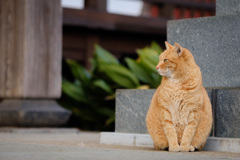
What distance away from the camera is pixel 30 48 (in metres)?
5.14

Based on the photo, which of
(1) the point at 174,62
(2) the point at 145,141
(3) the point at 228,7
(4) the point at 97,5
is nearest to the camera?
(1) the point at 174,62

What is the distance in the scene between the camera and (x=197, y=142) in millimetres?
3084

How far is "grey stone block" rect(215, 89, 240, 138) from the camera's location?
331cm

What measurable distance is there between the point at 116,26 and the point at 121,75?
1.80 meters

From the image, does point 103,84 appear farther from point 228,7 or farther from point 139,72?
point 228,7

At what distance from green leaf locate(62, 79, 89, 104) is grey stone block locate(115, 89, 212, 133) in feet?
7.83

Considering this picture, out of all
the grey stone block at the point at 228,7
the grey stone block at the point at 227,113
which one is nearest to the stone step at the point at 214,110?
the grey stone block at the point at 227,113

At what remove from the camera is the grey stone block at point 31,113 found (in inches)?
202

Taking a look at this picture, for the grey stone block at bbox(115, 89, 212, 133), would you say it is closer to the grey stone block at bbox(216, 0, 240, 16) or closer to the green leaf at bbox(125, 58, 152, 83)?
the grey stone block at bbox(216, 0, 240, 16)

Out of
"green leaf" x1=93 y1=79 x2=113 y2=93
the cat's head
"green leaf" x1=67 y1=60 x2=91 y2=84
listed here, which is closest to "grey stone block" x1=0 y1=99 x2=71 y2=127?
"green leaf" x1=93 y1=79 x2=113 y2=93

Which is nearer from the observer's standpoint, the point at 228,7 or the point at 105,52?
the point at 228,7

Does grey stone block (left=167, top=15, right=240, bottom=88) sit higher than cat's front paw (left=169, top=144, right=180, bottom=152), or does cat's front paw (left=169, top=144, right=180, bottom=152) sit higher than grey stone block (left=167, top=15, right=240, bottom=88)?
grey stone block (left=167, top=15, right=240, bottom=88)

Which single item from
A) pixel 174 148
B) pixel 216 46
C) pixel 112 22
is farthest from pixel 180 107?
pixel 112 22

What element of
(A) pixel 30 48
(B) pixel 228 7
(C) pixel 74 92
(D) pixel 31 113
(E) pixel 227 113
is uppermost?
(B) pixel 228 7
